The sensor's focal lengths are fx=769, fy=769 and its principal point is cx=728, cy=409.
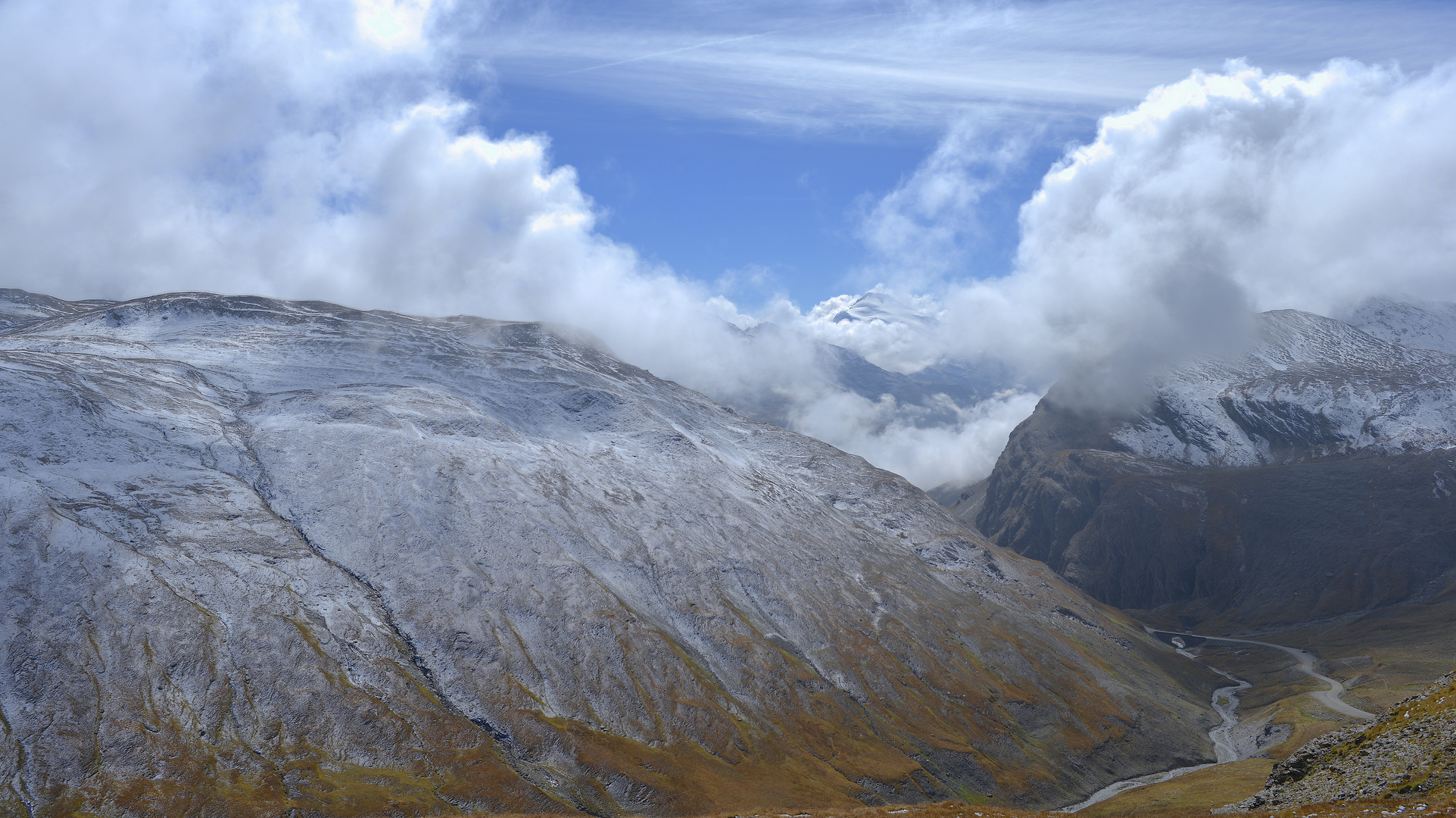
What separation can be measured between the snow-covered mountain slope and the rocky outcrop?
73.5 metres

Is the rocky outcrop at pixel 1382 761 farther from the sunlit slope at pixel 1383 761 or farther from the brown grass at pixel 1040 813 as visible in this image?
the brown grass at pixel 1040 813

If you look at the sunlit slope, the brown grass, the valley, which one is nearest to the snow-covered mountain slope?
the valley

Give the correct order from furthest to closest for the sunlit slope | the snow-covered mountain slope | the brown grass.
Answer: the snow-covered mountain slope, the sunlit slope, the brown grass

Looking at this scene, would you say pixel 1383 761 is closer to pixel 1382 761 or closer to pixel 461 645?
pixel 1382 761

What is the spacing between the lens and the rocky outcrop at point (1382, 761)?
42625 mm

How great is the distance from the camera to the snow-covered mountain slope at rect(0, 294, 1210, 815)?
96.3 meters

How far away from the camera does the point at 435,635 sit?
125 meters

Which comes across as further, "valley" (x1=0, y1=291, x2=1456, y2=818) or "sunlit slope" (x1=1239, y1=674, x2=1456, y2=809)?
"valley" (x1=0, y1=291, x2=1456, y2=818)

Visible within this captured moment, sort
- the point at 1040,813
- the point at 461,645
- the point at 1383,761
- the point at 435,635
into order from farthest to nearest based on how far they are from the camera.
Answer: the point at 435,635
the point at 461,645
the point at 1040,813
the point at 1383,761

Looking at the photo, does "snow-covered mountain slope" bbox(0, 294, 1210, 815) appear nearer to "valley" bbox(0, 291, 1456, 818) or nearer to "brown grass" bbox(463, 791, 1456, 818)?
"valley" bbox(0, 291, 1456, 818)

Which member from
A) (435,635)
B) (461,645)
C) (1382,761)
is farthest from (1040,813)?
(435,635)

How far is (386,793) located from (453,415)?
109826 mm

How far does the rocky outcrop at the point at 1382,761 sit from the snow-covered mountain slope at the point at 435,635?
241 feet

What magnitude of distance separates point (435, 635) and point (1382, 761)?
11809 cm
